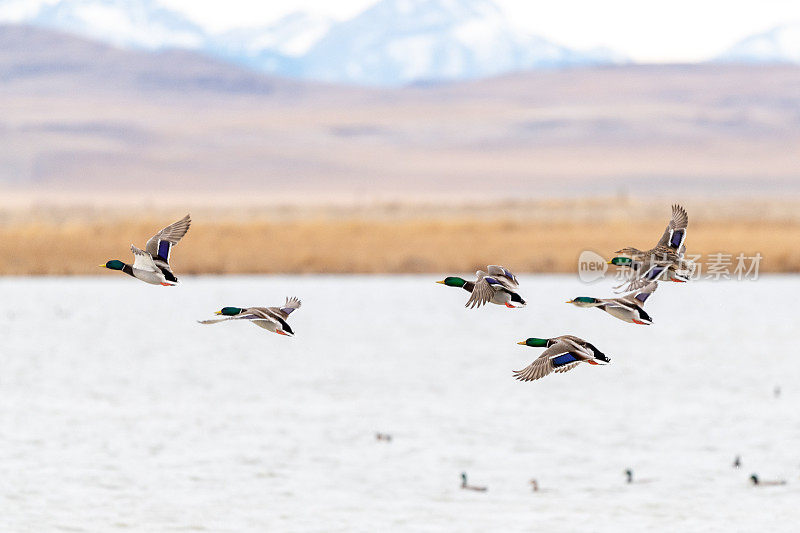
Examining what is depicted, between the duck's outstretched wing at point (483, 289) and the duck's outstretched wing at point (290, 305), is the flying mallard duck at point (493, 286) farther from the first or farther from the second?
the duck's outstretched wing at point (290, 305)

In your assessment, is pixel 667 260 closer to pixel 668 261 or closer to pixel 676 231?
pixel 668 261

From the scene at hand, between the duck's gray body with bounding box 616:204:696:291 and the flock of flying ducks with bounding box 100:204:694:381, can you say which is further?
the duck's gray body with bounding box 616:204:696:291

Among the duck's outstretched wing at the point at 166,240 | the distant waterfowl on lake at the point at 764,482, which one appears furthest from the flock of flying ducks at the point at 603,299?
the distant waterfowl on lake at the point at 764,482

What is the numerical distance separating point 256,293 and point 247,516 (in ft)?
126

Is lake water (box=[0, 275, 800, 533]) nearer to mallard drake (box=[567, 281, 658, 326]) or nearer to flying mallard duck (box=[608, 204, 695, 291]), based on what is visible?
flying mallard duck (box=[608, 204, 695, 291])

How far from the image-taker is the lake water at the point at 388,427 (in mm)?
25547

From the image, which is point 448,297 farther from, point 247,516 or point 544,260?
point 247,516

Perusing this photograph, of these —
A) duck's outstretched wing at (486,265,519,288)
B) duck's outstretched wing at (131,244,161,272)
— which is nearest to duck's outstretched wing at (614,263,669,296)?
duck's outstretched wing at (486,265,519,288)

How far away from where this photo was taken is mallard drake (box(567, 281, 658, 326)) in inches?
219

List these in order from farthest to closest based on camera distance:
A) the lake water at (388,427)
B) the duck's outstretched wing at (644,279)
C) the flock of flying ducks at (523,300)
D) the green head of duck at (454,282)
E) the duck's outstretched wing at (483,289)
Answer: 1. the lake water at (388,427)
2. the duck's outstretched wing at (644,279)
3. the green head of duck at (454,282)
4. the flock of flying ducks at (523,300)
5. the duck's outstretched wing at (483,289)

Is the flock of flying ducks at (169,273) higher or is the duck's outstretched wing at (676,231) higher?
the duck's outstretched wing at (676,231)

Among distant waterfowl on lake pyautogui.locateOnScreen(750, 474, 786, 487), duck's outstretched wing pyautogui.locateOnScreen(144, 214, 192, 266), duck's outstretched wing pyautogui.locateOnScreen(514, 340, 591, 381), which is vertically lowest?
duck's outstretched wing pyautogui.locateOnScreen(514, 340, 591, 381)

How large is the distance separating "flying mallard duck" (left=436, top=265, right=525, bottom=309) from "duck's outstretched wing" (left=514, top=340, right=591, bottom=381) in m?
0.29

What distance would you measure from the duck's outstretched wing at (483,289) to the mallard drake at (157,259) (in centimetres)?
124
